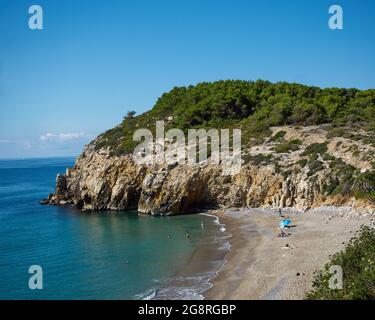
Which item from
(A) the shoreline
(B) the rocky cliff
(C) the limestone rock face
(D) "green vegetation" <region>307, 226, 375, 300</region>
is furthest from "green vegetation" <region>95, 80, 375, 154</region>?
(D) "green vegetation" <region>307, 226, 375, 300</region>

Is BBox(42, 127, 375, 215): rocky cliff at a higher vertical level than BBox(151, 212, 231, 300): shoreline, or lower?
higher

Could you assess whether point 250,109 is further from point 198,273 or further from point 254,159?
point 198,273

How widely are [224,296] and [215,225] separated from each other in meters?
18.4

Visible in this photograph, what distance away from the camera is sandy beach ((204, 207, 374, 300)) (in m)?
22.8

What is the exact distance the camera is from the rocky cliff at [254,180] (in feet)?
135

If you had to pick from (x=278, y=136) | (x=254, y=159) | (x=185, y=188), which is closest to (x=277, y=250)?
(x=185, y=188)

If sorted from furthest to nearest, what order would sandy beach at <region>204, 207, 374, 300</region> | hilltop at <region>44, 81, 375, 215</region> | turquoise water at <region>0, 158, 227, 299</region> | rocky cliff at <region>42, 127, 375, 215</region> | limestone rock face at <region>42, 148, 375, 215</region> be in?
limestone rock face at <region>42, 148, 375, 215</region>
hilltop at <region>44, 81, 375, 215</region>
rocky cliff at <region>42, 127, 375, 215</region>
turquoise water at <region>0, 158, 227, 299</region>
sandy beach at <region>204, 207, 374, 300</region>

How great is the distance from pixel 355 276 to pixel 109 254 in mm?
20846

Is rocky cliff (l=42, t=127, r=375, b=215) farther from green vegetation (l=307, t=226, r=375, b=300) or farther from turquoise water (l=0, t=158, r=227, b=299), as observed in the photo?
green vegetation (l=307, t=226, r=375, b=300)

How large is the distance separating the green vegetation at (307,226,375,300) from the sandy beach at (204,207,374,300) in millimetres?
3291

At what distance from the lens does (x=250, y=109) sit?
218 ft

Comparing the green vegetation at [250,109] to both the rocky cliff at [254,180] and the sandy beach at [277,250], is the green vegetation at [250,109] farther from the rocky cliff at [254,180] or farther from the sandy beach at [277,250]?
the sandy beach at [277,250]
